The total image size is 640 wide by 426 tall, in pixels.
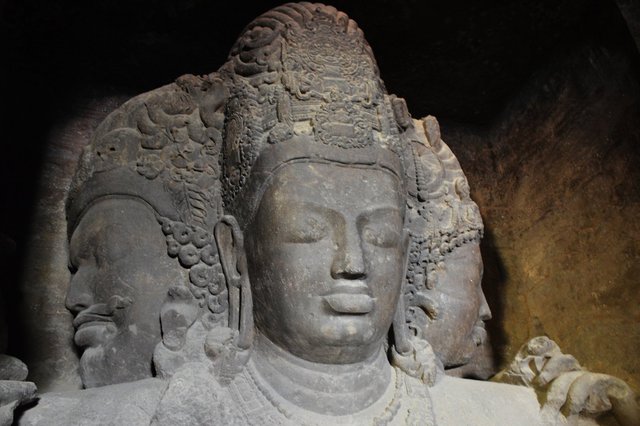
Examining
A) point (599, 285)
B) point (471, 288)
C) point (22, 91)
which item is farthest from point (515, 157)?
point (22, 91)

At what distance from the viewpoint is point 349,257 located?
212 centimetres

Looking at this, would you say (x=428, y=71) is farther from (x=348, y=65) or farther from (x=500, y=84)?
(x=348, y=65)

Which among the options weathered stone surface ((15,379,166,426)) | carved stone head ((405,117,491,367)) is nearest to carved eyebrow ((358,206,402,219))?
carved stone head ((405,117,491,367))

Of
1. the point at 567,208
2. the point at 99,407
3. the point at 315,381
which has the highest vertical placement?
the point at 567,208

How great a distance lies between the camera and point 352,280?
7.07 feet

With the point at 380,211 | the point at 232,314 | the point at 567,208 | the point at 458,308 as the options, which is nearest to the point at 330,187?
the point at 380,211

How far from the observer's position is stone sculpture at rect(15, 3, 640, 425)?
214cm

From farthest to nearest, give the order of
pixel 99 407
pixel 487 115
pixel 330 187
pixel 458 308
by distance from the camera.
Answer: pixel 487 115 < pixel 458 308 < pixel 330 187 < pixel 99 407

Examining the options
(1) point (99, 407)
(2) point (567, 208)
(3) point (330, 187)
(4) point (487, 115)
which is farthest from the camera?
(4) point (487, 115)

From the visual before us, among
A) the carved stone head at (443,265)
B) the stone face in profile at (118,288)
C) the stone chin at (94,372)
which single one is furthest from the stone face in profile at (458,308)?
the stone chin at (94,372)

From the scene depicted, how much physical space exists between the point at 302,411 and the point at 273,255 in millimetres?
606

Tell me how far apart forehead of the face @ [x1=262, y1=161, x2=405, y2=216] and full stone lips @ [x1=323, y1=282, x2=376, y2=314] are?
11.6 inches

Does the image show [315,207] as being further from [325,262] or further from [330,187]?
[325,262]

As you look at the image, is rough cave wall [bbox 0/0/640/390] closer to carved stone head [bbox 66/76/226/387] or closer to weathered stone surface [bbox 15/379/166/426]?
carved stone head [bbox 66/76/226/387]
